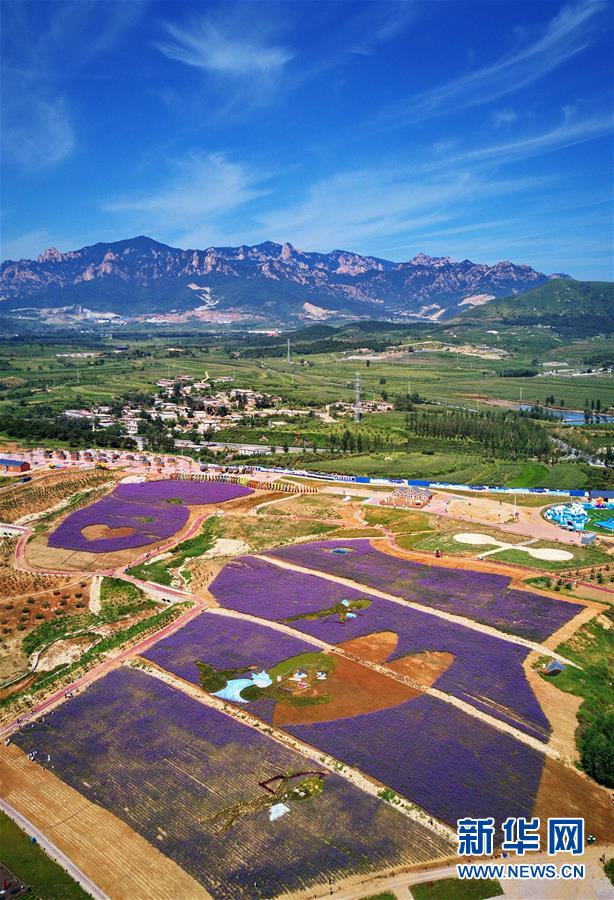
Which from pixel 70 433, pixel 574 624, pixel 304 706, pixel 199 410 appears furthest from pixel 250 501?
pixel 199 410

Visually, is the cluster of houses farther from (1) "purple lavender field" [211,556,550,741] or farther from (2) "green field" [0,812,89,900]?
(2) "green field" [0,812,89,900]

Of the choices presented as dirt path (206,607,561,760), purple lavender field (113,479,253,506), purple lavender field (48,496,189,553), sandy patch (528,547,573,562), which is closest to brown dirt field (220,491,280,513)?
purple lavender field (113,479,253,506)

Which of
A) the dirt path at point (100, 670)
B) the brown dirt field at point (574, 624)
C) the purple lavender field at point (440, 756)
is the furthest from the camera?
the brown dirt field at point (574, 624)

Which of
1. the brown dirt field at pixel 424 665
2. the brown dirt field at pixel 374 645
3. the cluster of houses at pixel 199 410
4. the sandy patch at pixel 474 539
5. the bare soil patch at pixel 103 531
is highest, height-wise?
the cluster of houses at pixel 199 410

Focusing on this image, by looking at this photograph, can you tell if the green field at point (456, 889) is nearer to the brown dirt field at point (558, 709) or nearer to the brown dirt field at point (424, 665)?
the brown dirt field at point (558, 709)

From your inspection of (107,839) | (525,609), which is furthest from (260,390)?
(107,839)

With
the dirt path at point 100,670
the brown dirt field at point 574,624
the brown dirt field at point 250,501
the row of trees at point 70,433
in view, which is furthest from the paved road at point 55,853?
the row of trees at point 70,433
